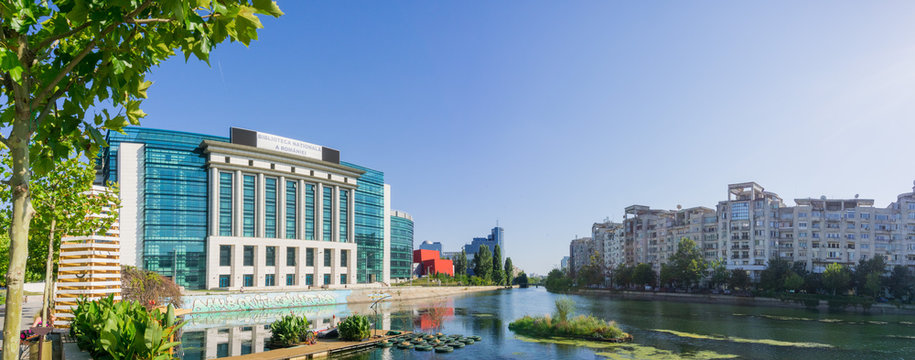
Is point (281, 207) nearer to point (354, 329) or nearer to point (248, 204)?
point (248, 204)

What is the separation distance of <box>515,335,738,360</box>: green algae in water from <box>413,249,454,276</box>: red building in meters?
142

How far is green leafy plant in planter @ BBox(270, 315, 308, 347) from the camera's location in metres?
38.0

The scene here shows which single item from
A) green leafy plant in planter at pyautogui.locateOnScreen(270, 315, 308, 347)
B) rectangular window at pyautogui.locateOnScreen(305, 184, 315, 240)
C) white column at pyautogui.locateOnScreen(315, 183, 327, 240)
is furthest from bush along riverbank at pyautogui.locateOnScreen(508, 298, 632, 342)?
white column at pyautogui.locateOnScreen(315, 183, 327, 240)

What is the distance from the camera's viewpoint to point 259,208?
101 meters

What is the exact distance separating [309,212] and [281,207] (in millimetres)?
7108

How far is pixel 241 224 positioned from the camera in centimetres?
9744

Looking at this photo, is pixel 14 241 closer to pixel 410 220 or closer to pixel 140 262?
pixel 140 262

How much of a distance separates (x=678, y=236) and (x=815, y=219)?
1436 inches

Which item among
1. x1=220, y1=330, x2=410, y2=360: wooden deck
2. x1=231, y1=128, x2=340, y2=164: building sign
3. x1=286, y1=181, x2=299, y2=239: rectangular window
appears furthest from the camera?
x1=286, y1=181, x2=299, y2=239: rectangular window

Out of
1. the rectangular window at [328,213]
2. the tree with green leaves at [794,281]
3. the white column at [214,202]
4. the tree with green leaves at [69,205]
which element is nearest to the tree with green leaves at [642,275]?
the tree with green leaves at [794,281]

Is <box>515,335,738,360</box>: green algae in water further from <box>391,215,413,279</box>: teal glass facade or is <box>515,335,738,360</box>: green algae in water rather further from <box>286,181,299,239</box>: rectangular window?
<box>391,215,413,279</box>: teal glass facade

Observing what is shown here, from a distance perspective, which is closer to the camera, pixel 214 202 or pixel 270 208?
pixel 214 202

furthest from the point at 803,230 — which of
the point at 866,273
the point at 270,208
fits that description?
the point at 270,208

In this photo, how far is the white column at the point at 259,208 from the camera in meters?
99.9
